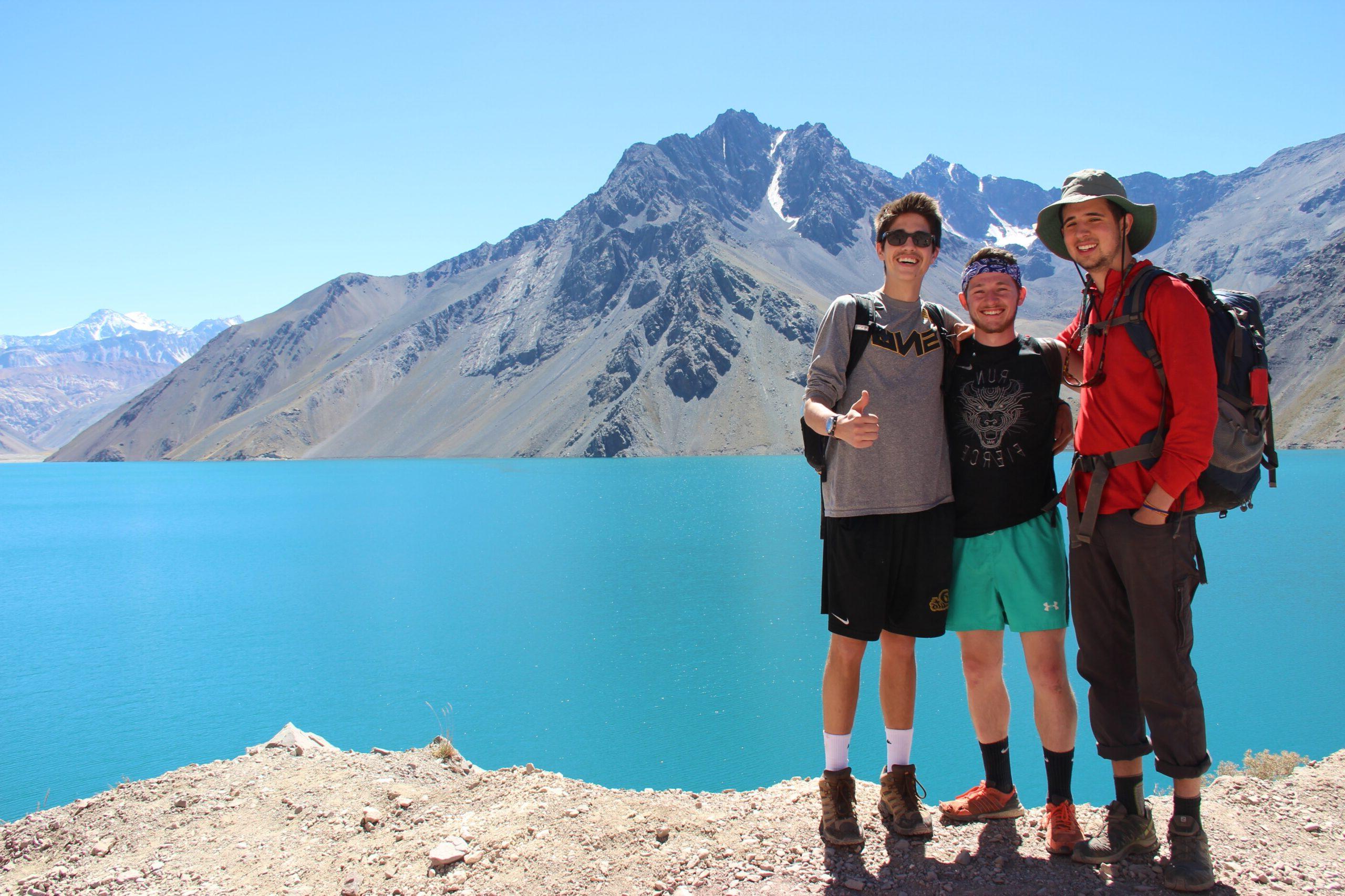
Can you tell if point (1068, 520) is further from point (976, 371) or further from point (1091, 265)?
point (1091, 265)

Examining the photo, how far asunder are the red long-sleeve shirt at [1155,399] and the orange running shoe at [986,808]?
1768 mm

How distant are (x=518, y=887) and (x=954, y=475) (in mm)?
3212

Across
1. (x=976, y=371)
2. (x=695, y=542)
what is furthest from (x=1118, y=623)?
(x=695, y=542)

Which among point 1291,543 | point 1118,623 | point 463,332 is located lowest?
point 1291,543

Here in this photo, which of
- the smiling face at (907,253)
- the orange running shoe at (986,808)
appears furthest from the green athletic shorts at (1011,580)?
the smiling face at (907,253)

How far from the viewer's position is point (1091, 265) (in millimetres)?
4250

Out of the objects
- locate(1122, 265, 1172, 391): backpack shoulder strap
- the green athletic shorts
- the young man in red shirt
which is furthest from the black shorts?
locate(1122, 265, 1172, 391): backpack shoulder strap

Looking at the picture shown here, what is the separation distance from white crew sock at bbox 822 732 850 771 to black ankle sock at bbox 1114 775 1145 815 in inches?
52.9

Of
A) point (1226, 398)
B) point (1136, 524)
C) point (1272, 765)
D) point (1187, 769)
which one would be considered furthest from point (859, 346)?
point (1272, 765)

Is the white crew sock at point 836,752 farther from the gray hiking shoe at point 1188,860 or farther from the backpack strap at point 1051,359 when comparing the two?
the backpack strap at point 1051,359

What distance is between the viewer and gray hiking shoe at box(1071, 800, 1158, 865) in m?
3.92

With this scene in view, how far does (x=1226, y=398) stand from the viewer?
3.80 metres

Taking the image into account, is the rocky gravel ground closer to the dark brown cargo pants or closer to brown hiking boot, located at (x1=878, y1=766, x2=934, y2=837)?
brown hiking boot, located at (x1=878, y1=766, x2=934, y2=837)

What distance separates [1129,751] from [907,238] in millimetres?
3001
